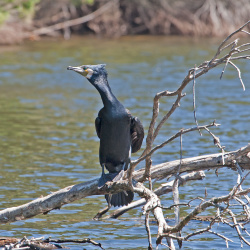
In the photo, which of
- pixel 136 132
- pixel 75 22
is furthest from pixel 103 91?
pixel 75 22

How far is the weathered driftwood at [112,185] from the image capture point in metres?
5.04

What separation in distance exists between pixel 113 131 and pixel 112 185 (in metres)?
0.53

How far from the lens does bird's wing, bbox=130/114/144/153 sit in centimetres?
552

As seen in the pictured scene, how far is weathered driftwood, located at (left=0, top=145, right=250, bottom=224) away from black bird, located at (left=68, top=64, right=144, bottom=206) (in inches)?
5.6

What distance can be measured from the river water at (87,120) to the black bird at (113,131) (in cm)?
77

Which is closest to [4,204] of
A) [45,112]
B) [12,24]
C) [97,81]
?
[97,81]

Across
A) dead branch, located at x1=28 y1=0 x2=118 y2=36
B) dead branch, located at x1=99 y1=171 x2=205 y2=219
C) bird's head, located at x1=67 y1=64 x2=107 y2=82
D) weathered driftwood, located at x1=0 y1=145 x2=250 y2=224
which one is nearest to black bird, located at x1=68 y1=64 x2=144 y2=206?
bird's head, located at x1=67 y1=64 x2=107 y2=82

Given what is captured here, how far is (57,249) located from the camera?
5.49 metres

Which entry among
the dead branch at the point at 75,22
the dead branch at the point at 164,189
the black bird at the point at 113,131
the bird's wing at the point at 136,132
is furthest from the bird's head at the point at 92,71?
the dead branch at the point at 75,22

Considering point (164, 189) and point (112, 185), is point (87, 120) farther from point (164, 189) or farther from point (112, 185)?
point (112, 185)

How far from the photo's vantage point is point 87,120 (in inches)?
460

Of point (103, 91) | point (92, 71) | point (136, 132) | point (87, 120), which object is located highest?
point (92, 71)

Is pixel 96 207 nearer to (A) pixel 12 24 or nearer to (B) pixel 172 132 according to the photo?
(B) pixel 172 132

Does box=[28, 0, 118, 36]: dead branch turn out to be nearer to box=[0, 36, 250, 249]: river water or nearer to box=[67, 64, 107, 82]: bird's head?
box=[0, 36, 250, 249]: river water
